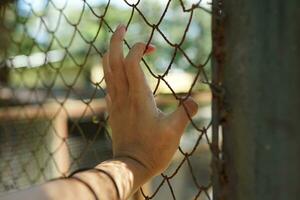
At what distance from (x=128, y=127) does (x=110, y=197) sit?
0.36ft

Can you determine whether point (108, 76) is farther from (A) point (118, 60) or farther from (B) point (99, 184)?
(B) point (99, 184)

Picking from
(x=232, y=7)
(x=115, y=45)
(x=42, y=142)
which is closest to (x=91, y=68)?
(x=42, y=142)

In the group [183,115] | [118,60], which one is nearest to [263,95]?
[183,115]

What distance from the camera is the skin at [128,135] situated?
67 cm

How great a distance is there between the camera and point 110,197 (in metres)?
0.68

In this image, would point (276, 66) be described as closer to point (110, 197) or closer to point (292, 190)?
point (292, 190)

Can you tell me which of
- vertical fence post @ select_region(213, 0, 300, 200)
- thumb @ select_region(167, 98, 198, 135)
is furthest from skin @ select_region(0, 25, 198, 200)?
vertical fence post @ select_region(213, 0, 300, 200)

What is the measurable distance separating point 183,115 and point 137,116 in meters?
0.09

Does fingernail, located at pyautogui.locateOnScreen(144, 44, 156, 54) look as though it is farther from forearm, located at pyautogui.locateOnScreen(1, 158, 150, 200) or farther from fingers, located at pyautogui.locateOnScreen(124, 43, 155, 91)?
forearm, located at pyautogui.locateOnScreen(1, 158, 150, 200)

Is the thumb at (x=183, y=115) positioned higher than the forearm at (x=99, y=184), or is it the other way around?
the thumb at (x=183, y=115)

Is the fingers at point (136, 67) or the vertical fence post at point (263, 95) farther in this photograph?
the fingers at point (136, 67)

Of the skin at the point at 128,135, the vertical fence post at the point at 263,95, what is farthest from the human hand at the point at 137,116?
the vertical fence post at the point at 263,95

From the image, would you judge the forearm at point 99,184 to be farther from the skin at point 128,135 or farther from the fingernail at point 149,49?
the fingernail at point 149,49

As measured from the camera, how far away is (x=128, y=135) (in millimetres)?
755
